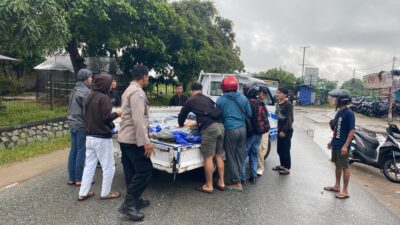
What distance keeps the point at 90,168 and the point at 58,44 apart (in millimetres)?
4791

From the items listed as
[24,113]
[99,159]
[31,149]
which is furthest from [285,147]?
[24,113]

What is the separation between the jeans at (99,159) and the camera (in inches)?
181

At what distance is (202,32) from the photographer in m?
20.4

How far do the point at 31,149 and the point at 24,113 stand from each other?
6.25 ft

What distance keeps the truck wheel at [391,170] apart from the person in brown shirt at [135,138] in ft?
16.7

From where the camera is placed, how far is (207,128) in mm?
5105

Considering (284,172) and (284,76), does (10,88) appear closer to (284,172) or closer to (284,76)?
(284,172)

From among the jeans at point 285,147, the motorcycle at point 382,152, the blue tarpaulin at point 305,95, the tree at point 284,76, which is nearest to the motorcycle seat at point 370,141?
the motorcycle at point 382,152

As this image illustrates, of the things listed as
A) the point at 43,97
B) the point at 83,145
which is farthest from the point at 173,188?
the point at 43,97

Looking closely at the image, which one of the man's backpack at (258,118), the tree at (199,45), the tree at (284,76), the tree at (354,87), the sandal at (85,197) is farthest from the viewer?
the tree at (354,87)

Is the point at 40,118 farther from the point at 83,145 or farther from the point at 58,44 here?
the point at 83,145

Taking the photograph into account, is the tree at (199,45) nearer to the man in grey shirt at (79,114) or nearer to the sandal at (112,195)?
the man in grey shirt at (79,114)

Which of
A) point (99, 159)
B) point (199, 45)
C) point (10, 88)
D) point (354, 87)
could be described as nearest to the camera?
point (99, 159)

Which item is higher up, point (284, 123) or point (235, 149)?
point (284, 123)
